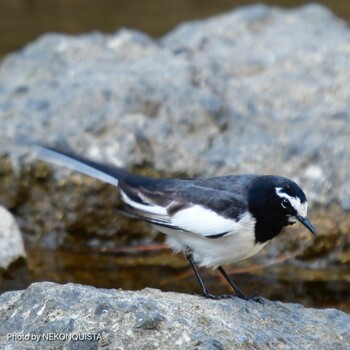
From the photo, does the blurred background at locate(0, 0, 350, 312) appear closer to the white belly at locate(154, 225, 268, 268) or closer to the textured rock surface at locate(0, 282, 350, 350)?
the white belly at locate(154, 225, 268, 268)

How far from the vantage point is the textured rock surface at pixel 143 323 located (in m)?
4.06

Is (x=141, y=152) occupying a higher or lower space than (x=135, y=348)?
lower

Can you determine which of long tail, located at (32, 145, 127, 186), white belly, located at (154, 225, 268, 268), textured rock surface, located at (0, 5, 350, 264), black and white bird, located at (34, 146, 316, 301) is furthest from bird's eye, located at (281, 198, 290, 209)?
textured rock surface, located at (0, 5, 350, 264)

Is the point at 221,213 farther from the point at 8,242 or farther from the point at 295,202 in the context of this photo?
the point at 8,242

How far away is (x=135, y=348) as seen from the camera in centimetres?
401

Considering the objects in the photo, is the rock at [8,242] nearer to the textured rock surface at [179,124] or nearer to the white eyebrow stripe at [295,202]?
the textured rock surface at [179,124]

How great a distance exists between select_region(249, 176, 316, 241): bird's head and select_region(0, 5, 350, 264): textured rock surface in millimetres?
2031

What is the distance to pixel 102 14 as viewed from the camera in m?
12.6

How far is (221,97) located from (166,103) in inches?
18.1

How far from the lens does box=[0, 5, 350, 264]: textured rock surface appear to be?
7.31 m

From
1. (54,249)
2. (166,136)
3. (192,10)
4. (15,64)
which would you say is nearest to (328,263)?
(166,136)

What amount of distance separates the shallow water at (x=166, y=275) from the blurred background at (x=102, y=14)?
16.2 feet

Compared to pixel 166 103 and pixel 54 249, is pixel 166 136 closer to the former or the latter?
pixel 166 103

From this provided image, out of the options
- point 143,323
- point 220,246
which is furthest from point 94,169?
point 143,323
